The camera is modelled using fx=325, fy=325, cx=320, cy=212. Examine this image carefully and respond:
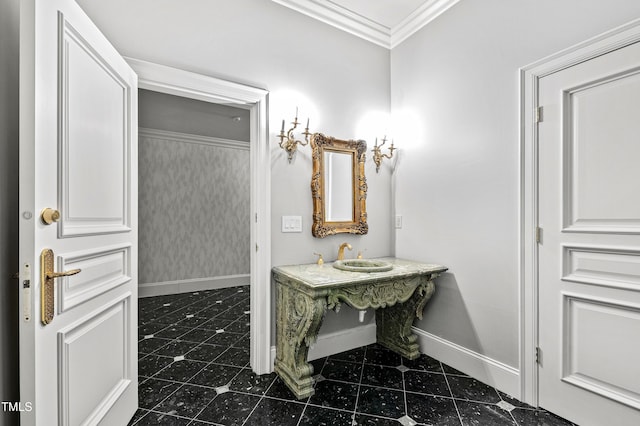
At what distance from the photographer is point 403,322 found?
260 cm

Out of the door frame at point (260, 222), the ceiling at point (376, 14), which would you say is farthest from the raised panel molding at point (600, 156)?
the door frame at point (260, 222)

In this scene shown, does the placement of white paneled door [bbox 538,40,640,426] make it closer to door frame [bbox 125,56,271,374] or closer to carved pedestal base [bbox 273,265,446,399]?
carved pedestal base [bbox 273,265,446,399]

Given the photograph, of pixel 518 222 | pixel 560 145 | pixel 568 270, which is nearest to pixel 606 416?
pixel 568 270

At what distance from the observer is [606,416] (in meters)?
1.66

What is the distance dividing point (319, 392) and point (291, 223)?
115cm

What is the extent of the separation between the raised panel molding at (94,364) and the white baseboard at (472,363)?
6.78 feet

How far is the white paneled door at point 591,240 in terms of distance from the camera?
1.58m

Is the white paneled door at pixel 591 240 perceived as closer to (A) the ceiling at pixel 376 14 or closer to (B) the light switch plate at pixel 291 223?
(A) the ceiling at pixel 376 14

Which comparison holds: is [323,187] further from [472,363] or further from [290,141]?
[472,363]

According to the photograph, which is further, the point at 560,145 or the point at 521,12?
the point at 521,12

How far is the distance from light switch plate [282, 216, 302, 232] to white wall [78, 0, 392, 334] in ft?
0.14

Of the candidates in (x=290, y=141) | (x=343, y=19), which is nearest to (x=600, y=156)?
(x=290, y=141)

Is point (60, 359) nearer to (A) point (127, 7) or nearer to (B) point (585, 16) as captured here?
(A) point (127, 7)

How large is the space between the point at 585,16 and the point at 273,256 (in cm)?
231
